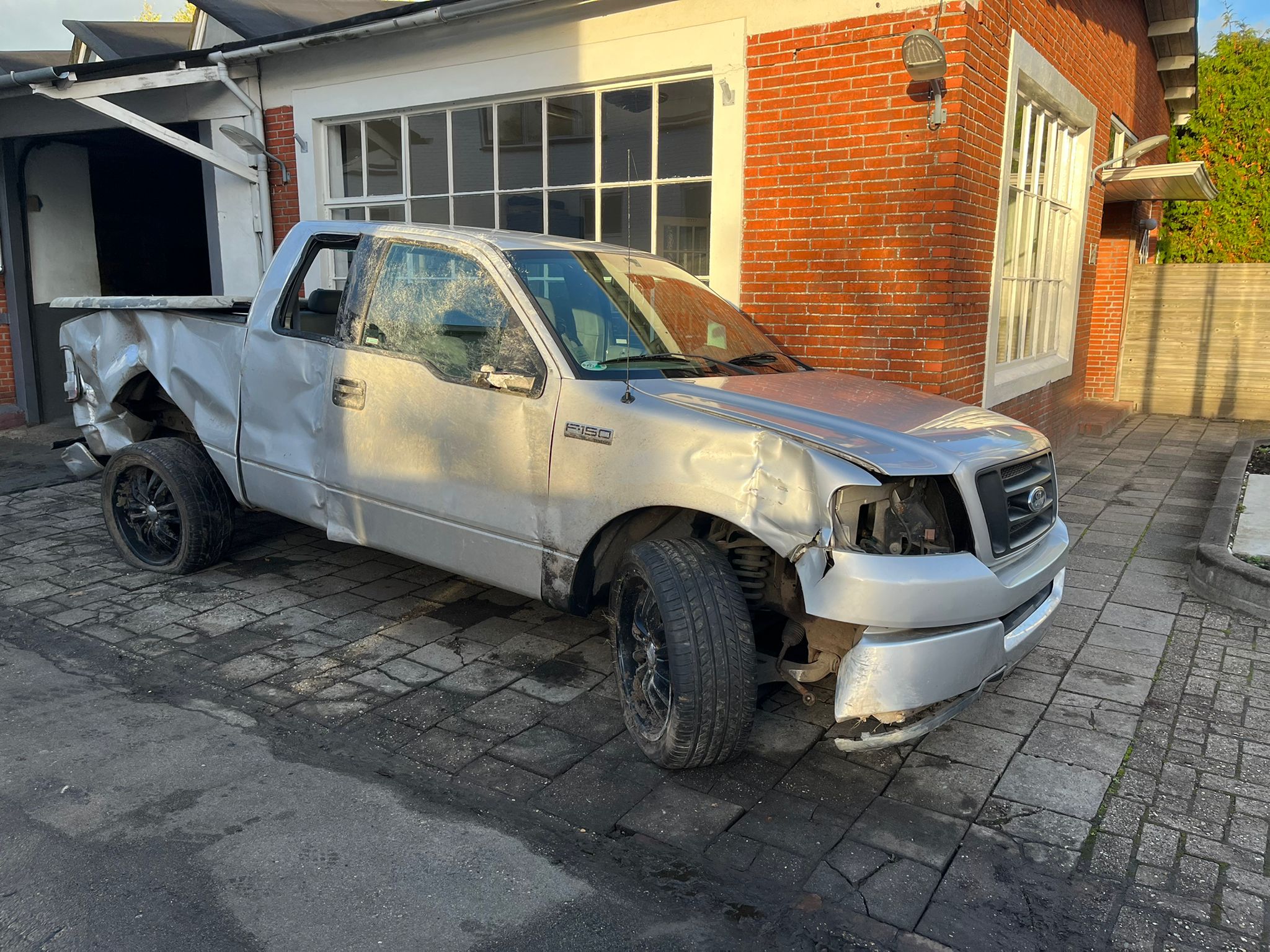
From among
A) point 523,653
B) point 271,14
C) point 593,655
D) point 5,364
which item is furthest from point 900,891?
point 5,364

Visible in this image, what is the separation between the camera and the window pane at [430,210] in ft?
28.9

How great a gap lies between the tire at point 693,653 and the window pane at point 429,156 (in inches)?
→ 241

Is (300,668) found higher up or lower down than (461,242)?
lower down

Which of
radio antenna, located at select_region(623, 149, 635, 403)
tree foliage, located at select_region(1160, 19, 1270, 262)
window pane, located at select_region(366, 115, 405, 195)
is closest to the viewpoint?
radio antenna, located at select_region(623, 149, 635, 403)

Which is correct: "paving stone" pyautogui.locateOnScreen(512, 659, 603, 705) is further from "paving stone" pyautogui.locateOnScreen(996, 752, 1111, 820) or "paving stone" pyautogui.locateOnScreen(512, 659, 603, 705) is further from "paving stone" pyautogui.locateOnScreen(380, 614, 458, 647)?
"paving stone" pyautogui.locateOnScreen(996, 752, 1111, 820)

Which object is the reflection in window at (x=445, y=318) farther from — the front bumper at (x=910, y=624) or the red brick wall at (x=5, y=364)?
the red brick wall at (x=5, y=364)

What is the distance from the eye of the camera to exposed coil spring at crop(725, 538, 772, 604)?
3656 millimetres

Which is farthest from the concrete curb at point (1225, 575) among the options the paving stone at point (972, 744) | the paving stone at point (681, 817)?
the paving stone at point (681, 817)

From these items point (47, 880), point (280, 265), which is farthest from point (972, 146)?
point (47, 880)

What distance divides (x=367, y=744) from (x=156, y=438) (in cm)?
317

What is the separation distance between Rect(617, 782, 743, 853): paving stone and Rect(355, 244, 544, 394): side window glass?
Answer: 169 cm

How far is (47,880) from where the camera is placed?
2902mm

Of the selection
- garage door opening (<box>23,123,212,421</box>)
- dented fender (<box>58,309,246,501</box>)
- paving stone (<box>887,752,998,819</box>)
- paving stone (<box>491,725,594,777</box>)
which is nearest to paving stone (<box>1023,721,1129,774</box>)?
paving stone (<box>887,752,998,819</box>)

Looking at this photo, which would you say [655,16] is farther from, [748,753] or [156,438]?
[748,753]
